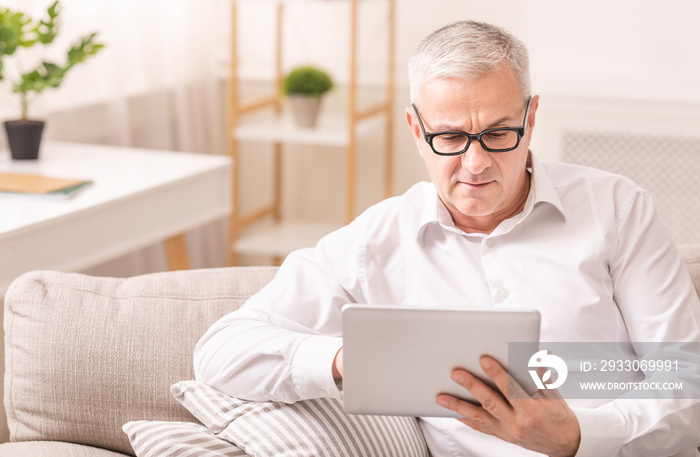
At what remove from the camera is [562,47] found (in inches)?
118

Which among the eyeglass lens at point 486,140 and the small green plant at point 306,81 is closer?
the eyeglass lens at point 486,140

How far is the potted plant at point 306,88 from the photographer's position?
2.97 metres

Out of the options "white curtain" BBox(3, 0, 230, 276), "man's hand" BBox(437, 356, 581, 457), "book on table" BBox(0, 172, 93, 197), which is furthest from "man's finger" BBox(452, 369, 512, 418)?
"white curtain" BBox(3, 0, 230, 276)

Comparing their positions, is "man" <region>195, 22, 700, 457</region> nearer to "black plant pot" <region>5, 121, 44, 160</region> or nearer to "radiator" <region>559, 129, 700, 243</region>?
"black plant pot" <region>5, 121, 44, 160</region>

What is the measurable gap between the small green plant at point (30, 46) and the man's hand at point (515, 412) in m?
1.55

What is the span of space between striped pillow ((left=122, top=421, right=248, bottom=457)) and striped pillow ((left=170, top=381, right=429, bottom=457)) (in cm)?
2

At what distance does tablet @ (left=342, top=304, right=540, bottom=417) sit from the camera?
3.34 ft

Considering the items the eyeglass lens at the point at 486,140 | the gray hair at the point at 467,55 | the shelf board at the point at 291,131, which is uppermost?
the gray hair at the point at 467,55

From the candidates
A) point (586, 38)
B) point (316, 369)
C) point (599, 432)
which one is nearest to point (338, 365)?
point (316, 369)

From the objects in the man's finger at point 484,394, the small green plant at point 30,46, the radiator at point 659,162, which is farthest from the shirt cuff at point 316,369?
the radiator at point 659,162

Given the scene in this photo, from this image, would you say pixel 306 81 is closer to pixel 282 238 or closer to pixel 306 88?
pixel 306 88

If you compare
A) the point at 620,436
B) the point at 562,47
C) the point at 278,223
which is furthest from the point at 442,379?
the point at 278,223

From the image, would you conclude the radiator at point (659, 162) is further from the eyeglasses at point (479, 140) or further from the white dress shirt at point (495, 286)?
the eyeglasses at point (479, 140)

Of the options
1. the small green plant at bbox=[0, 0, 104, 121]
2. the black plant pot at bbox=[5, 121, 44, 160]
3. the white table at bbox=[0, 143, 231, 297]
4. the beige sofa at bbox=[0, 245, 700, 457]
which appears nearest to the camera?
the beige sofa at bbox=[0, 245, 700, 457]
